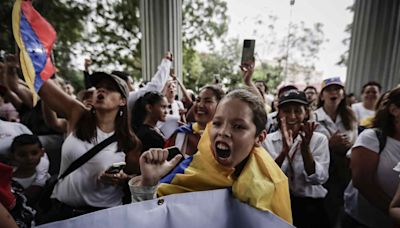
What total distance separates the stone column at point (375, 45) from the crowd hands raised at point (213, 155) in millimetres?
2541

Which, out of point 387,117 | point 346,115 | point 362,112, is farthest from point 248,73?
point 362,112

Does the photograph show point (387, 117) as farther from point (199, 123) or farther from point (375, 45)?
point (375, 45)

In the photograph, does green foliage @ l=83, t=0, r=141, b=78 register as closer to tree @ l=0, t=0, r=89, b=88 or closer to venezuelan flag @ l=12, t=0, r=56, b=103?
tree @ l=0, t=0, r=89, b=88

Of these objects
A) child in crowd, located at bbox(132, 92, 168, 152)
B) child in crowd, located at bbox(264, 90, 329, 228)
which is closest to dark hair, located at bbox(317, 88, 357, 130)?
child in crowd, located at bbox(264, 90, 329, 228)

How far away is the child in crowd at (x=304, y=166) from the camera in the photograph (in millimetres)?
A: 1605

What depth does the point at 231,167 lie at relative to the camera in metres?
0.93

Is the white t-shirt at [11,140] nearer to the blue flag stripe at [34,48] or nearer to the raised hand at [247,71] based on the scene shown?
the blue flag stripe at [34,48]

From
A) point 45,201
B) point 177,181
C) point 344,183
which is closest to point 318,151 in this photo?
point 344,183

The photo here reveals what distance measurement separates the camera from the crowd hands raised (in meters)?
0.91

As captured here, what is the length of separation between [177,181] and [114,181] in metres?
0.65

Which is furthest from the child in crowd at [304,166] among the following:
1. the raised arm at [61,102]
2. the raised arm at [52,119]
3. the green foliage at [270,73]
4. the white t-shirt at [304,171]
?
the green foliage at [270,73]

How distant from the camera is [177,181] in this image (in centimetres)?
92

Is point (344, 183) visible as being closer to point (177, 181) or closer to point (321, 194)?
point (321, 194)

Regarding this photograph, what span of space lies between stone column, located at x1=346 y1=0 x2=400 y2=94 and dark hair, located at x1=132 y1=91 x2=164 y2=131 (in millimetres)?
3802
